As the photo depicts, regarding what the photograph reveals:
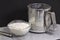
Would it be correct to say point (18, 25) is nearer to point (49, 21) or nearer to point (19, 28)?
point (19, 28)

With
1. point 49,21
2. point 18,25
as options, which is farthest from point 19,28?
point 49,21

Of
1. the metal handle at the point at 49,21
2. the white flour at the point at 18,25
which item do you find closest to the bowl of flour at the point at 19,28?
the white flour at the point at 18,25

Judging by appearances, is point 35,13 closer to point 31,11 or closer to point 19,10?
point 31,11

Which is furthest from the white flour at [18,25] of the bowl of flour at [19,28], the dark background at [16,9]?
the dark background at [16,9]

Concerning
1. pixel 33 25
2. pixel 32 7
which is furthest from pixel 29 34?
pixel 32 7

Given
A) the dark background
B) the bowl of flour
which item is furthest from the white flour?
the dark background

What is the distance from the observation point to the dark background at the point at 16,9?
105 centimetres

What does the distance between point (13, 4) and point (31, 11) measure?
6.3 inches

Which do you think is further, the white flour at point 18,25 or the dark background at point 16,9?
the dark background at point 16,9

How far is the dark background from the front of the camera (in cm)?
105

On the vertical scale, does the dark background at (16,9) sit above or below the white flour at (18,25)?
above

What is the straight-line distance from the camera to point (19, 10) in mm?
1067

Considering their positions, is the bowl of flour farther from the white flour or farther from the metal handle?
the metal handle

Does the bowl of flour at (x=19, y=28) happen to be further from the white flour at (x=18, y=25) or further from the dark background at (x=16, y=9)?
the dark background at (x=16, y=9)
